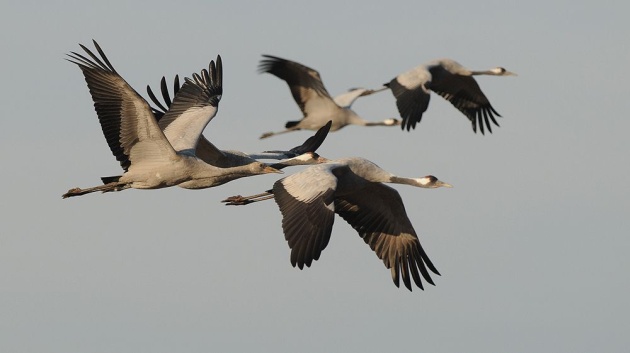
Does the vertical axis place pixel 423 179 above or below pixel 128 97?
below

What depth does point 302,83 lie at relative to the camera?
2088 centimetres

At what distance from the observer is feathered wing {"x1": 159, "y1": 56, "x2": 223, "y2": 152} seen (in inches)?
630

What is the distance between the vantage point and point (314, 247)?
43.7 feet

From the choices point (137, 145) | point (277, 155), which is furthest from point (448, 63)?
point (137, 145)

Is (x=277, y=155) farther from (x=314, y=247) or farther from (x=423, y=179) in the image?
(x=314, y=247)

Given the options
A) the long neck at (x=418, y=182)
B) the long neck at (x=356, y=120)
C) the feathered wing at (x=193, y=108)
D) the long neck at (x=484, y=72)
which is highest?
the feathered wing at (x=193, y=108)

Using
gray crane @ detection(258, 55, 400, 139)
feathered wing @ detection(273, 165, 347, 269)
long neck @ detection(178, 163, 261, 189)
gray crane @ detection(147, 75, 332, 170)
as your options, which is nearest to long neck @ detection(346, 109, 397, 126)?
gray crane @ detection(258, 55, 400, 139)

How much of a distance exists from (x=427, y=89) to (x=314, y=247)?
6.95 m

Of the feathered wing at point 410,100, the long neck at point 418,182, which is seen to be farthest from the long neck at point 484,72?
the long neck at point 418,182

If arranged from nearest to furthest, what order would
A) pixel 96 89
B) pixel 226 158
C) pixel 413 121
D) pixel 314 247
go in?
pixel 314 247, pixel 96 89, pixel 226 158, pixel 413 121

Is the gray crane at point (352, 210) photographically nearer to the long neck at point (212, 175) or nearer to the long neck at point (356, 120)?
the long neck at point (212, 175)

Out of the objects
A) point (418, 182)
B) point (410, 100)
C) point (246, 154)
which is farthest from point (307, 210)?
point (410, 100)

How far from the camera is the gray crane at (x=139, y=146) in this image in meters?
14.2

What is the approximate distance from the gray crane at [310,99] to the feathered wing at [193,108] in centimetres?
230
